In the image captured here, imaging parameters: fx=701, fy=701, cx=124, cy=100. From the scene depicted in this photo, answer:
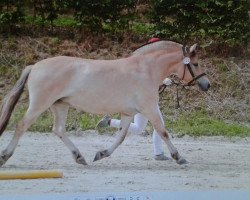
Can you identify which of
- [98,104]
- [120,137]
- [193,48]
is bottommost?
[120,137]

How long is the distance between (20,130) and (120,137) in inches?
23.7

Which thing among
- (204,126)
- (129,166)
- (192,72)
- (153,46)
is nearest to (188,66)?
(192,72)

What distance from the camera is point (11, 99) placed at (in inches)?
155

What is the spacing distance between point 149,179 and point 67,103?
29.3 inches

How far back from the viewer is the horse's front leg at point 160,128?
13.3ft

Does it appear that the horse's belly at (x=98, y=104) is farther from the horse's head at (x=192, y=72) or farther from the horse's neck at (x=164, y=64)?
the horse's head at (x=192, y=72)

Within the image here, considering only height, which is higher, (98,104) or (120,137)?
(98,104)

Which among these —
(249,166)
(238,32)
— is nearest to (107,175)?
(249,166)

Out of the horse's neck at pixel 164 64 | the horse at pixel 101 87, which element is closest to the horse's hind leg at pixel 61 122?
the horse at pixel 101 87

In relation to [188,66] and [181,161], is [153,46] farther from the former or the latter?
[181,161]

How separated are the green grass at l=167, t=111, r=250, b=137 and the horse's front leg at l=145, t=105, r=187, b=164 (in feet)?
0.66

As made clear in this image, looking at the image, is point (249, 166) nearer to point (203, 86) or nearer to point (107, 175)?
point (203, 86)

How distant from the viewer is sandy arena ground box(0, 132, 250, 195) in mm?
3416

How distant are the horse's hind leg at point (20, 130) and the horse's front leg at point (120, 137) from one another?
1.42 feet
